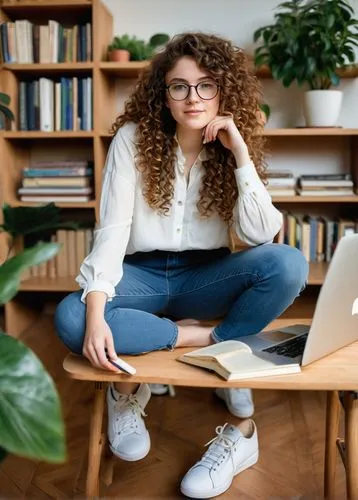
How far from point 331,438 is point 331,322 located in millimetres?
341

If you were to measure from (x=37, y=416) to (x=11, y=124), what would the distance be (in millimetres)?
2027

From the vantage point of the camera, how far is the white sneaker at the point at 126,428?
1277 mm

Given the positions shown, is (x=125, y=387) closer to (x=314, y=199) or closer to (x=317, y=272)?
(x=317, y=272)

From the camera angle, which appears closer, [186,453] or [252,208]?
[252,208]

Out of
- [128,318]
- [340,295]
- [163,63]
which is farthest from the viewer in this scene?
[163,63]

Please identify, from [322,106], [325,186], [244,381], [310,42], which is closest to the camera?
[244,381]

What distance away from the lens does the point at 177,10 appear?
2.42 m

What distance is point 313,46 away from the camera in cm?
207

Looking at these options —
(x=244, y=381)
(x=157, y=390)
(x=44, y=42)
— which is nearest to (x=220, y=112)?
(x=244, y=381)

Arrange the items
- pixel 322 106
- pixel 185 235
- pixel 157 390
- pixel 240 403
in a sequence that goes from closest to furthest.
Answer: pixel 185 235 → pixel 240 403 → pixel 157 390 → pixel 322 106

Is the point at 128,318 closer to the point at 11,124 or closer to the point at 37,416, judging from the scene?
the point at 37,416

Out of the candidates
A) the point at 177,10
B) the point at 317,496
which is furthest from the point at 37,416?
the point at 177,10

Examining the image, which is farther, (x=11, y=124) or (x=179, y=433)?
(x=11, y=124)

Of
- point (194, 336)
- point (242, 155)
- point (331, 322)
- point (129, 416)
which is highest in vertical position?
point (242, 155)
